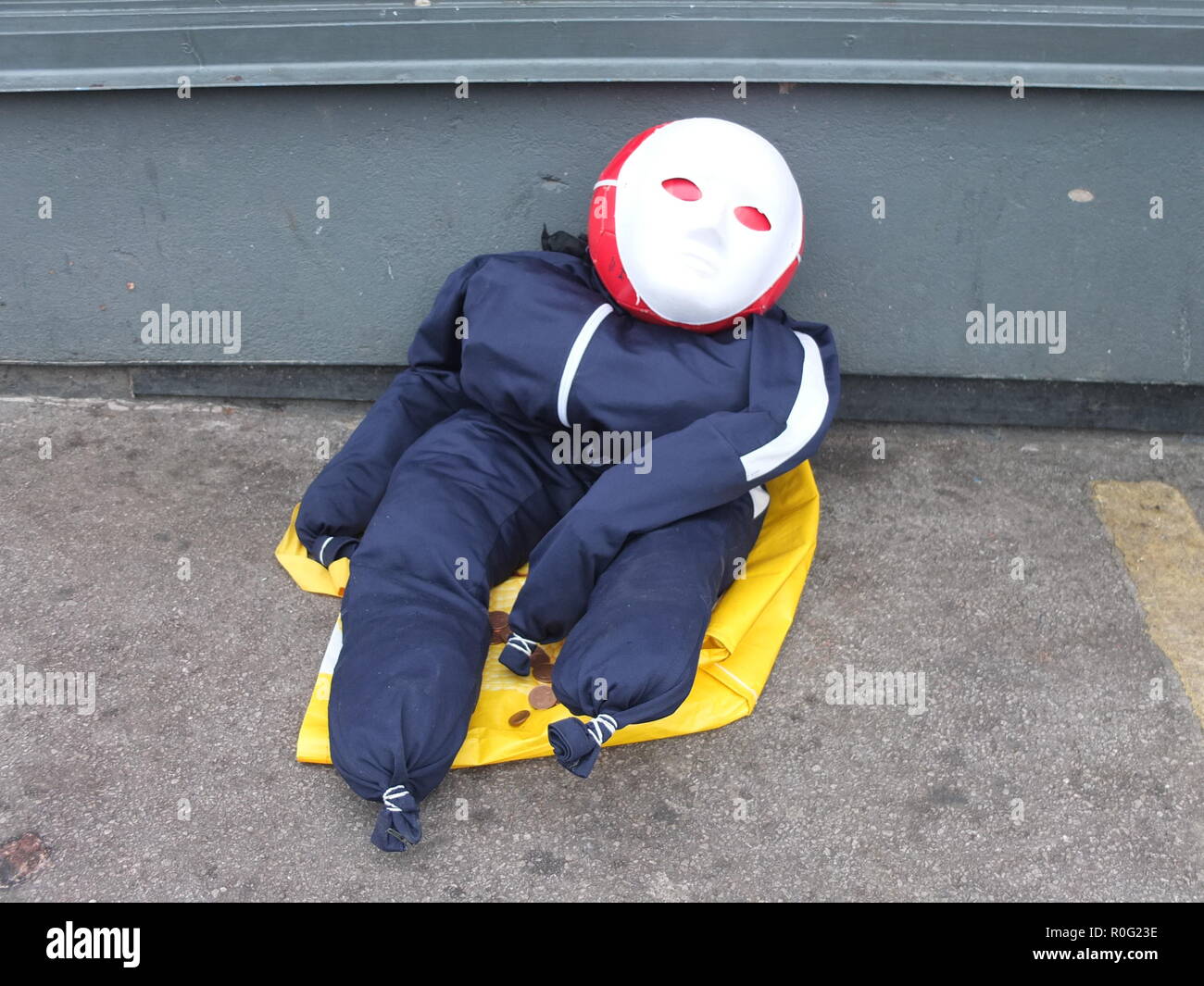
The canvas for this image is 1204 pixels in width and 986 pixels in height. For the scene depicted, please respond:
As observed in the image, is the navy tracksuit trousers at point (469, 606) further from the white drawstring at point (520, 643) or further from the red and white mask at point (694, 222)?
the red and white mask at point (694, 222)

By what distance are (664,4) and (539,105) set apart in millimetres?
368

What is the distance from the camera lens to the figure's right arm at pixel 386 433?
2.65 meters

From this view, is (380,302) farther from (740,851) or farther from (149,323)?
(740,851)

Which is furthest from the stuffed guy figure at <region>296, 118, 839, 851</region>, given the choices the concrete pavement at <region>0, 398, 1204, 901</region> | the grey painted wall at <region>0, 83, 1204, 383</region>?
the grey painted wall at <region>0, 83, 1204, 383</region>

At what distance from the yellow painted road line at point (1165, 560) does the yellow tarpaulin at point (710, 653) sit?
71cm

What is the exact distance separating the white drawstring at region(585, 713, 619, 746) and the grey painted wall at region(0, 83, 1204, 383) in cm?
140

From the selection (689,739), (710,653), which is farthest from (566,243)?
(689,739)

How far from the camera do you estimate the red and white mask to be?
2439 millimetres

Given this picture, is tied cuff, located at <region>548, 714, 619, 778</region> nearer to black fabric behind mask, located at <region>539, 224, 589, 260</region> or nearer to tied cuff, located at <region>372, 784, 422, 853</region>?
tied cuff, located at <region>372, 784, 422, 853</region>

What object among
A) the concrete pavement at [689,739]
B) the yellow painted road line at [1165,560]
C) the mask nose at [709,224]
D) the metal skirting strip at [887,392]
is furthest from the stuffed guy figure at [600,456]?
the yellow painted road line at [1165,560]

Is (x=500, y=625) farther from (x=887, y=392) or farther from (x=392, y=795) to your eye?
(x=887, y=392)

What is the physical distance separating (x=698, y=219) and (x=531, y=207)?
0.70 metres

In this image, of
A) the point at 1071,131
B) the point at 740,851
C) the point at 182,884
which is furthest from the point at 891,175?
the point at 182,884

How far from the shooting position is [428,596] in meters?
2.32
